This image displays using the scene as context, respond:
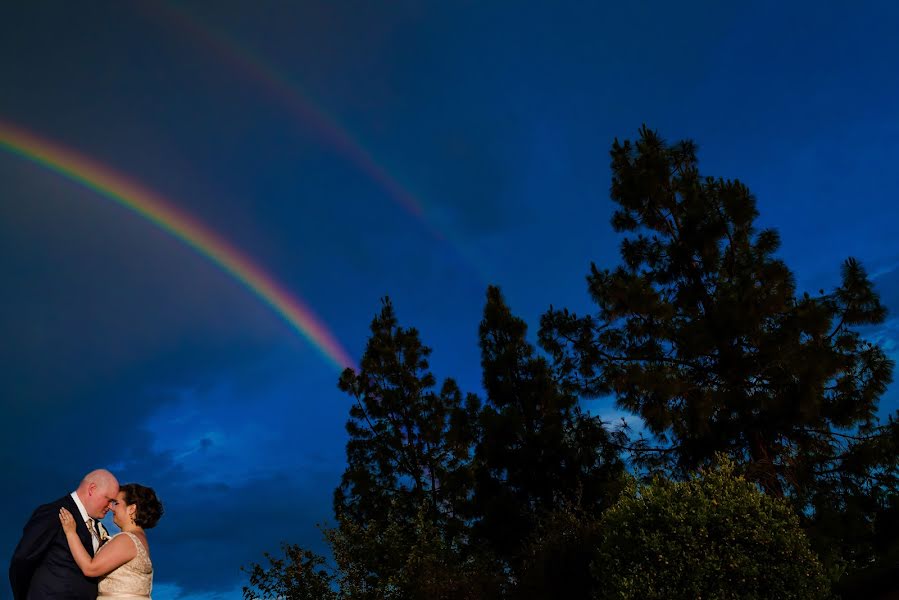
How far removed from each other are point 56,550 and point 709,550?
870 centimetres

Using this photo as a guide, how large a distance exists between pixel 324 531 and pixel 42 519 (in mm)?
12308

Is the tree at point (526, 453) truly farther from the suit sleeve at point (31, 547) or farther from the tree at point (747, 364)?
the suit sleeve at point (31, 547)

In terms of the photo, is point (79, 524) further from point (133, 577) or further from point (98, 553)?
point (133, 577)

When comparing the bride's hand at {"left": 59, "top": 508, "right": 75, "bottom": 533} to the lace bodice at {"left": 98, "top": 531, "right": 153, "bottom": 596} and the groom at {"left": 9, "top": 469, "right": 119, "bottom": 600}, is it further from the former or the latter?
the lace bodice at {"left": 98, "top": 531, "right": 153, "bottom": 596}

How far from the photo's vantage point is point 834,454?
15586 millimetres

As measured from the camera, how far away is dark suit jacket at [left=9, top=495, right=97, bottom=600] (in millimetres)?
4992

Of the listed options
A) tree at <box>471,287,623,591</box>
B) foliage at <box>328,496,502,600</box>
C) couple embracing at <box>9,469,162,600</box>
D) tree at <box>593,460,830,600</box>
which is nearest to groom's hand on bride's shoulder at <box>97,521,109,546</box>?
couple embracing at <box>9,469,162,600</box>

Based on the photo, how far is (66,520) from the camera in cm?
518

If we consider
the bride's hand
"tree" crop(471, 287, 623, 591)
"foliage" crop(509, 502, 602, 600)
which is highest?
"tree" crop(471, 287, 623, 591)

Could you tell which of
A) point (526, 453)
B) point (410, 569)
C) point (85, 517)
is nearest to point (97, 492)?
point (85, 517)

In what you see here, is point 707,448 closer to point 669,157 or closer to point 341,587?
point 669,157

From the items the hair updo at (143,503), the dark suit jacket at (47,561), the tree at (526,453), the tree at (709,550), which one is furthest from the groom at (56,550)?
the tree at (526,453)

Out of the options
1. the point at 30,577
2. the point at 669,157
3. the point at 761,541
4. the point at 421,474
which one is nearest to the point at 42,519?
the point at 30,577

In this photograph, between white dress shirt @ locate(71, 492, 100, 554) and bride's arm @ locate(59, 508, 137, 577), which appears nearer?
bride's arm @ locate(59, 508, 137, 577)
